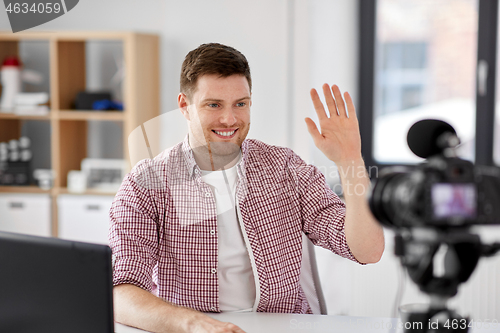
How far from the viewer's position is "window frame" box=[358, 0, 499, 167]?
2.62 metres

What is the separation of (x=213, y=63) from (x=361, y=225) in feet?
1.93

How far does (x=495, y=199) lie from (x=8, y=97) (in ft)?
9.52


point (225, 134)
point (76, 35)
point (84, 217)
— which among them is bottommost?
point (84, 217)

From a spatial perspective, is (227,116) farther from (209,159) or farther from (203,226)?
(203,226)

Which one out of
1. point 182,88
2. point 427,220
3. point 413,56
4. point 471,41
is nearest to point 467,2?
point 471,41

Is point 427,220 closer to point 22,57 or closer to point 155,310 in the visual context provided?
point 155,310

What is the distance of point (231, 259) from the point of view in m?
1.40

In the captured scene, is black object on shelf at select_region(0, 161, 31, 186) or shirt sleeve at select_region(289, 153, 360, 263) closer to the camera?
shirt sleeve at select_region(289, 153, 360, 263)

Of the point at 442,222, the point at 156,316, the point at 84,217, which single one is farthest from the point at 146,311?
the point at 84,217

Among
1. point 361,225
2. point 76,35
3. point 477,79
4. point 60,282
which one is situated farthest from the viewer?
point 76,35

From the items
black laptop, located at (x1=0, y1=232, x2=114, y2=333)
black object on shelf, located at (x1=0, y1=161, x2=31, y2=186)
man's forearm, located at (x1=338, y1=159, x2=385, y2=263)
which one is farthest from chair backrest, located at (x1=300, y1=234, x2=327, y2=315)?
black object on shelf, located at (x1=0, y1=161, x2=31, y2=186)

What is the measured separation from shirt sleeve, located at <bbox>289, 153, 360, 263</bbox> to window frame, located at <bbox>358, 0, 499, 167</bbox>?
1.39 meters

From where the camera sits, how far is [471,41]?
2670mm

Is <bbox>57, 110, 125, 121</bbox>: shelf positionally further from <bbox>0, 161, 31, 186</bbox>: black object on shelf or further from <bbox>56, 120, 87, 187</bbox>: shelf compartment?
<bbox>0, 161, 31, 186</bbox>: black object on shelf
